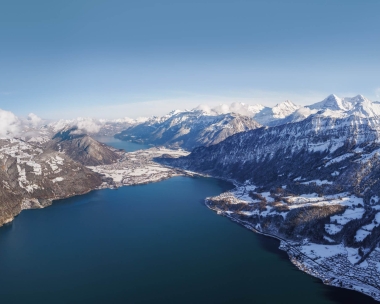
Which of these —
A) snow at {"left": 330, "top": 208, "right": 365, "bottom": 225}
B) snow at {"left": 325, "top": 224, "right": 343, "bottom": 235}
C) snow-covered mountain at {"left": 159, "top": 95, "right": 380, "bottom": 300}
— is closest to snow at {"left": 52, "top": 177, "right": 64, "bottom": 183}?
snow-covered mountain at {"left": 159, "top": 95, "right": 380, "bottom": 300}

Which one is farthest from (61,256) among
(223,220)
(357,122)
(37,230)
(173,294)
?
(357,122)

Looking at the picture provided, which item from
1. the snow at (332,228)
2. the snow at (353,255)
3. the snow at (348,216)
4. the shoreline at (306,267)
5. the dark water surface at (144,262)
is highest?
the snow at (348,216)

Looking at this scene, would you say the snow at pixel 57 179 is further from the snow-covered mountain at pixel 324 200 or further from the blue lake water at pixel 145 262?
the snow-covered mountain at pixel 324 200

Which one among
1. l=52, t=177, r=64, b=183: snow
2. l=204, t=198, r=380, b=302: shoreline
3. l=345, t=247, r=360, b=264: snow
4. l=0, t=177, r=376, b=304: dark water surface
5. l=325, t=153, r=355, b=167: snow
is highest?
l=325, t=153, r=355, b=167: snow

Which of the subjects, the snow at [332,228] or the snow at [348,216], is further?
the snow at [348,216]

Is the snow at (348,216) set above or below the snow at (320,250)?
above

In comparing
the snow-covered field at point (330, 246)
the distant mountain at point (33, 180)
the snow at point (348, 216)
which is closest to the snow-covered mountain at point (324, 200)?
the snow at point (348, 216)

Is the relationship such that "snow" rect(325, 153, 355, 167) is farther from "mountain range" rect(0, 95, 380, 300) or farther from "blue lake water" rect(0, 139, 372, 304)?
"blue lake water" rect(0, 139, 372, 304)

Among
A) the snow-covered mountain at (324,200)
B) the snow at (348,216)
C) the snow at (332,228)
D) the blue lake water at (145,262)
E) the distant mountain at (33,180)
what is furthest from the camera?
the distant mountain at (33,180)

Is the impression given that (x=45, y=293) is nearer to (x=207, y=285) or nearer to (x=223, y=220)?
(x=207, y=285)
